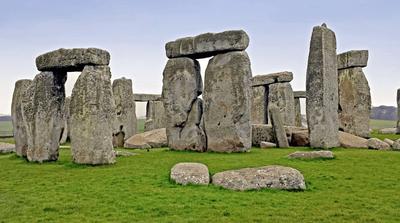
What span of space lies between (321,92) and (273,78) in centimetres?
1141

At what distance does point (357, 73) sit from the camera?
21594 mm

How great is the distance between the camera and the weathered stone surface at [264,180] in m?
9.48

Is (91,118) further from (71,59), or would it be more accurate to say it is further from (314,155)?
(314,155)

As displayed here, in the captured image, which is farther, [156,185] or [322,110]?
[322,110]

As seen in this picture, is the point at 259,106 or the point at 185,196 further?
the point at 259,106

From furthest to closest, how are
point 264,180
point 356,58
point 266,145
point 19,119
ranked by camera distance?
point 356,58, point 266,145, point 19,119, point 264,180

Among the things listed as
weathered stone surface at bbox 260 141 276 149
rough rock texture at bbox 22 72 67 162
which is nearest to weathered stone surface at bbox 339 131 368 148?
weathered stone surface at bbox 260 141 276 149

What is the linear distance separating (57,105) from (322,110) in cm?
939

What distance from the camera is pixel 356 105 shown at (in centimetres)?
2139

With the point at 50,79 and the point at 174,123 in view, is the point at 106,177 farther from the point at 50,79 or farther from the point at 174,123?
the point at 174,123

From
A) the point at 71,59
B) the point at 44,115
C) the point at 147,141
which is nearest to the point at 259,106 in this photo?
the point at 147,141

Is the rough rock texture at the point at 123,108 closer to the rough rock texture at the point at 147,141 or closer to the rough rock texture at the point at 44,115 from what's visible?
the rough rock texture at the point at 147,141

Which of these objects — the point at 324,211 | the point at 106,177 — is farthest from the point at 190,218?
the point at 106,177

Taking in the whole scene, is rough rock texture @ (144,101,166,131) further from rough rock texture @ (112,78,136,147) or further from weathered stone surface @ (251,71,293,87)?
rough rock texture @ (112,78,136,147)
